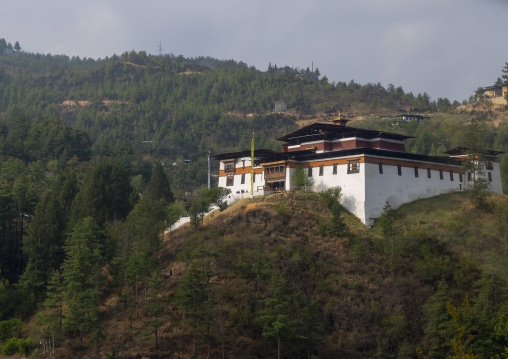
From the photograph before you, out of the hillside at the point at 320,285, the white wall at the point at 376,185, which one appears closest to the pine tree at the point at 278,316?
the hillside at the point at 320,285

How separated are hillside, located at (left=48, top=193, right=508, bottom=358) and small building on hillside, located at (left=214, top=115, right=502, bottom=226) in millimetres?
2024

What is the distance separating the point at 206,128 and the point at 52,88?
65.2 metres

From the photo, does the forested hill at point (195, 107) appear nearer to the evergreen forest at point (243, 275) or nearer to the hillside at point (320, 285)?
the evergreen forest at point (243, 275)

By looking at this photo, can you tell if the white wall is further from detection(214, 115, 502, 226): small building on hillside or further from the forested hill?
the forested hill

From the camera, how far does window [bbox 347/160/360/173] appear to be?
196 ft

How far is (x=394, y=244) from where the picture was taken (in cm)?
5362

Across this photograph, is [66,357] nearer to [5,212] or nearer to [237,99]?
[5,212]

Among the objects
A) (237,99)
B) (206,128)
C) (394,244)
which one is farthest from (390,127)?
(394,244)

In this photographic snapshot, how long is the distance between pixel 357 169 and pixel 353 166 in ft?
2.01

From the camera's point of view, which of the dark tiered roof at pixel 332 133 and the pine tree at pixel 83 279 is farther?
the dark tiered roof at pixel 332 133

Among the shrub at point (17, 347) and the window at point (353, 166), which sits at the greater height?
the window at point (353, 166)

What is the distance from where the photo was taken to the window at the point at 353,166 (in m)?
59.7

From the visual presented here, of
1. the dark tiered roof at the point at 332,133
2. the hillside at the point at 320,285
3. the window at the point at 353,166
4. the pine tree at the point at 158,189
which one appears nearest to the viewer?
the hillside at the point at 320,285

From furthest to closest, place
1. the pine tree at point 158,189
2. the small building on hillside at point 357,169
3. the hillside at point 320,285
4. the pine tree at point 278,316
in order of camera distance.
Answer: the pine tree at point 158,189
the small building on hillside at point 357,169
the hillside at point 320,285
the pine tree at point 278,316
